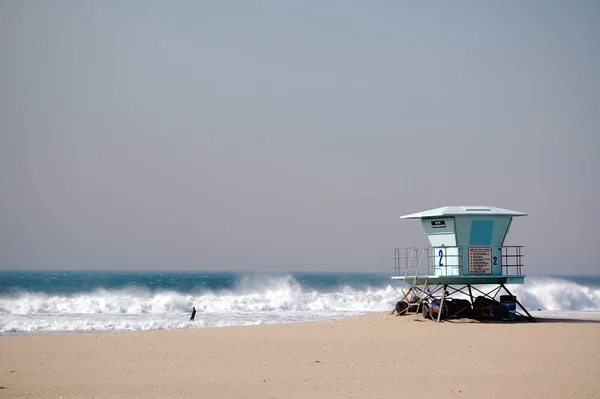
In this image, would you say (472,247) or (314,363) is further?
(472,247)

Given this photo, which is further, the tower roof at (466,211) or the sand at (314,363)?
the tower roof at (466,211)

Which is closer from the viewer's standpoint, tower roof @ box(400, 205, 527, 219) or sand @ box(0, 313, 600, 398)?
sand @ box(0, 313, 600, 398)

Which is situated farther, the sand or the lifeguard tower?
the lifeguard tower

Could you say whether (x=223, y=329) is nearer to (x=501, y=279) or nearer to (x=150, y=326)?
(x=150, y=326)

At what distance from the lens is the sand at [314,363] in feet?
46.8

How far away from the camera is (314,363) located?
57.5 feet

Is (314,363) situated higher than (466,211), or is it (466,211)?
(466,211)

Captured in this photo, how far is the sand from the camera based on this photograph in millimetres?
14258

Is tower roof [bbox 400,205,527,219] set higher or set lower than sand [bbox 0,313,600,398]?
higher

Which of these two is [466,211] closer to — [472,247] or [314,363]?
[472,247]

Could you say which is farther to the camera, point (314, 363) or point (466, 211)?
point (466, 211)

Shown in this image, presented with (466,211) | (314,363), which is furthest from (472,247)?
(314,363)

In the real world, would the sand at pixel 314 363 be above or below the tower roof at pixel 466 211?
below

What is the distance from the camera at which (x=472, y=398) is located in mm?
13500
